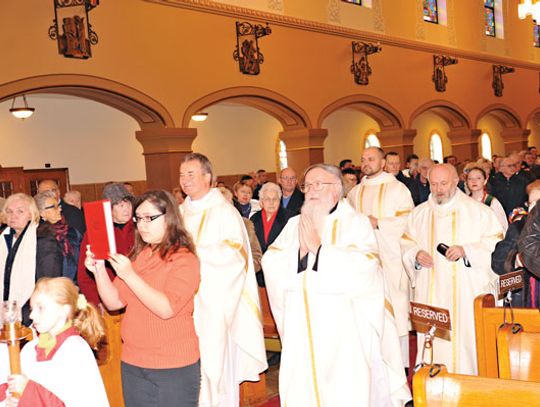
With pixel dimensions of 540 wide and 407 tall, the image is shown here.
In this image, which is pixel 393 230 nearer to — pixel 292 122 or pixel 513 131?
pixel 292 122

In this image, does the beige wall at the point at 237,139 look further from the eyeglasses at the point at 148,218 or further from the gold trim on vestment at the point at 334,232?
the eyeglasses at the point at 148,218

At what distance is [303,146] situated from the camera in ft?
48.9

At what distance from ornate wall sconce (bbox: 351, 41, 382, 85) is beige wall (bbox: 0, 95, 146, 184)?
570 cm

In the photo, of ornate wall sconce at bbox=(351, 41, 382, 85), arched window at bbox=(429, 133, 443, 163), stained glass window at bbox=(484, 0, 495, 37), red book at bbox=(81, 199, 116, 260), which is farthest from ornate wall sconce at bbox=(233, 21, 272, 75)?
arched window at bbox=(429, 133, 443, 163)

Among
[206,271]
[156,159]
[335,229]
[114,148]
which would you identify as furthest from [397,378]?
[114,148]

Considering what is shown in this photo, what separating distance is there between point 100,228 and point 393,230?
13.8ft

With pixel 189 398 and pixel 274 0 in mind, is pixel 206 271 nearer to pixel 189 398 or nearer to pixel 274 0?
pixel 189 398

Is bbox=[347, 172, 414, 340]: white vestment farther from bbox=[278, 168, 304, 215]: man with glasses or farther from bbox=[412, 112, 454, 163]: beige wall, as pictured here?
bbox=[412, 112, 454, 163]: beige wall

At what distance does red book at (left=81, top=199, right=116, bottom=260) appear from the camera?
2.88 m

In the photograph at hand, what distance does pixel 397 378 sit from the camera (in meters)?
4.43

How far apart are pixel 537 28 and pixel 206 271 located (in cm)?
2246

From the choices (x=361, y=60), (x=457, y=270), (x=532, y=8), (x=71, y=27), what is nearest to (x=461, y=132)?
(x=361, y=60)

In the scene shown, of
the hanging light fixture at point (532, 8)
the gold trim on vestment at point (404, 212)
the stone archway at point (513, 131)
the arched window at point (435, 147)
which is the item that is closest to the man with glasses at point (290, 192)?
the gold trim on vestment at point (404, 212)

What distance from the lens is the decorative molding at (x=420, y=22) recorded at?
1797cm
